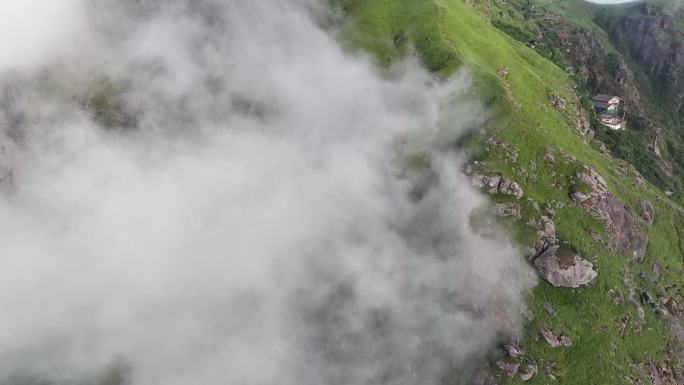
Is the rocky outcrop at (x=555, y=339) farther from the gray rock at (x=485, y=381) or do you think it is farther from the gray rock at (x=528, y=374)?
the gray rock at (x=485, y=381)

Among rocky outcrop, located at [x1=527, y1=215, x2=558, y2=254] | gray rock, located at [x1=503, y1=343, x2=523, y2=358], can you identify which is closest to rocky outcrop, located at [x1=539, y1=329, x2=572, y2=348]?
gray rock, located at [x1=503, y1=343, x2=523, y2=358]

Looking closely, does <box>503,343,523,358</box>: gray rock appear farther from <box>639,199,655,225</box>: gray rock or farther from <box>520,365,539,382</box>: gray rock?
<box>639,199,655,225</box>: gray rock

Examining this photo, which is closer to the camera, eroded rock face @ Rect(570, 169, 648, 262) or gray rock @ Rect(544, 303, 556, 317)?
gray rock @ Rect(544, 303, 556, 317)

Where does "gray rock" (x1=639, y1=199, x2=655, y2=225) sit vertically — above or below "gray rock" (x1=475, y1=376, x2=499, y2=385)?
above

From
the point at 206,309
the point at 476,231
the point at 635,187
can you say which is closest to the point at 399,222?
the point at 476,231

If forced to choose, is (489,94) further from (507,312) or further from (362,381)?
(362,381)

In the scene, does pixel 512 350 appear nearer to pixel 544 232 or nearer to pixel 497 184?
pixel 544 232

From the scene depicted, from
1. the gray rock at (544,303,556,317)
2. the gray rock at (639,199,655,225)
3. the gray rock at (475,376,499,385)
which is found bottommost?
the gray rock at (475,376,499,385)

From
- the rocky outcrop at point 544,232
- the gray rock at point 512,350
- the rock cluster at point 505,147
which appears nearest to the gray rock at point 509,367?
the gray rock at point 512,350
